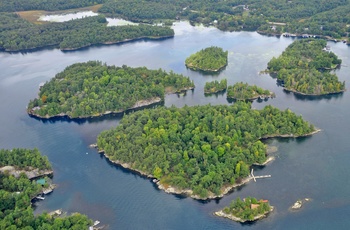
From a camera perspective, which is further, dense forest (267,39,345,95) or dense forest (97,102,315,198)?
dense forest (267,39,345,95)

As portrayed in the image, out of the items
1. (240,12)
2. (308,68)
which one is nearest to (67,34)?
(240,12)

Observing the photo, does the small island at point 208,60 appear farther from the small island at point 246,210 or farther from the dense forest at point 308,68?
the small island at point 246,210

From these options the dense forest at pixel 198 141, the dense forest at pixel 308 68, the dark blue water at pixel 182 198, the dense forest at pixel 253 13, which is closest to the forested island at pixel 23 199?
the dark blue water at pixel 182 198

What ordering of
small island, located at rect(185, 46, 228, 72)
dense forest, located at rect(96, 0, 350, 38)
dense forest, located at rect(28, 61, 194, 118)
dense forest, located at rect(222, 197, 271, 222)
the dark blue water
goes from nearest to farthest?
1. dense forest, located at rect(222, 197, 271, 222)
2. the dark blue water
3. dense forest, located at rect(28, 61, 194, 118)
4. small island, located at rect(185, 46, 228, 72)
5. dense forest, located at rect(96, 0, 350, 38)

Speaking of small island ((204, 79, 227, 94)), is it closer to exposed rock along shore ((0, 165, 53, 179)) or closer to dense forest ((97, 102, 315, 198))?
dense forest ((97, 102, 315, 198))

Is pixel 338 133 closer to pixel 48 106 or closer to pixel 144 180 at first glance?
pixel 144 180

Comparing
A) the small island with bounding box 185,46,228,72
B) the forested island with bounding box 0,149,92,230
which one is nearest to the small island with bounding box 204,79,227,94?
the small island with bounding box 185,46,228,72
